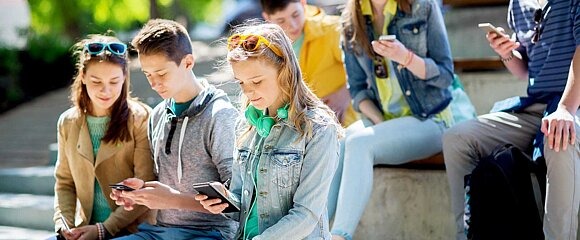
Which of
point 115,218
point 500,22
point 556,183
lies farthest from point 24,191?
point 556,183

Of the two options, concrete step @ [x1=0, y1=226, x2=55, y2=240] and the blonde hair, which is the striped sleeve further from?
concrete step @ [x1=0, y1=226, x2=55, y2=240]

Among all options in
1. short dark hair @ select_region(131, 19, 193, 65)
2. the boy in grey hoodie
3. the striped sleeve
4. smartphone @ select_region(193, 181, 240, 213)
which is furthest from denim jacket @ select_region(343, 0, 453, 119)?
smartphone @ select_region(193, 181, 240, 213)

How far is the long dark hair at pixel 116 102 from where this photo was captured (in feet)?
12.2

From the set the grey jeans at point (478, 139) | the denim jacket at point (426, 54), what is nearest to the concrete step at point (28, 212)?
the denim jacket at point (426, 54)

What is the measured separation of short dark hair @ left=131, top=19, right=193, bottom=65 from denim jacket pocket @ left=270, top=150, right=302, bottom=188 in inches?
28.8

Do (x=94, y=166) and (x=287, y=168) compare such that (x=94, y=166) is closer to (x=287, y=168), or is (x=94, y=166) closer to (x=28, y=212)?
(x=287, y=168)

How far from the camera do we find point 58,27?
15.0 metres

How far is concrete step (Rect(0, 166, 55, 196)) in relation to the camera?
19.0 ft

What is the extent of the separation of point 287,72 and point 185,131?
25.8 inches

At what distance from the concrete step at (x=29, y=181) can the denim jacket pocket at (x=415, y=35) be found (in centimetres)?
277

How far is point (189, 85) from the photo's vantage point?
341 centimetres

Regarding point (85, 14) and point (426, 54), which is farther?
point (85, 14)

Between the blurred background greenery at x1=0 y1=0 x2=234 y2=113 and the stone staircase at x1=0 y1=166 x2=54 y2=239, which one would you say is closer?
the stone staircase at x1=0 y1=166 x2=54 y2=239

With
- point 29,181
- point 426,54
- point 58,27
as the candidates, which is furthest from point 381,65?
point 58,27
